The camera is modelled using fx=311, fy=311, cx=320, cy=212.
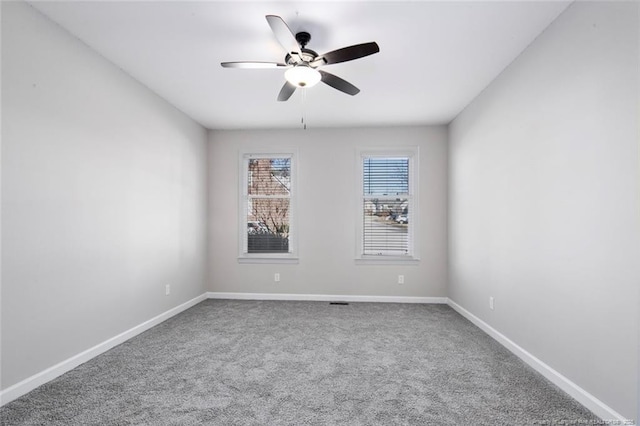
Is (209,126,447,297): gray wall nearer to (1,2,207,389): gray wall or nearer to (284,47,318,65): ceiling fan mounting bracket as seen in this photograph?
(1,2,207,389): gray wall

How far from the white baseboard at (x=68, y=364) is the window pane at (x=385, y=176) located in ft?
10.7

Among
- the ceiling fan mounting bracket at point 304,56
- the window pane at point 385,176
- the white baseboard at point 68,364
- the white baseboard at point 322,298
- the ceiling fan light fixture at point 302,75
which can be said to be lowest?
the white baseboard at point 322,298

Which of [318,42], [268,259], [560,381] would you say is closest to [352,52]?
[318,42]

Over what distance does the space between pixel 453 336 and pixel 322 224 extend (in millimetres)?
2290

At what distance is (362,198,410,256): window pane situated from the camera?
15.3ft

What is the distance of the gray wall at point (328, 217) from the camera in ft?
14.9

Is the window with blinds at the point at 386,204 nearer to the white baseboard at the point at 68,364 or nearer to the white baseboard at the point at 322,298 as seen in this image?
the white baseboard at the point at 322,298

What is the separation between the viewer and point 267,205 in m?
4.86

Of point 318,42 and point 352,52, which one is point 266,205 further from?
point 352,52

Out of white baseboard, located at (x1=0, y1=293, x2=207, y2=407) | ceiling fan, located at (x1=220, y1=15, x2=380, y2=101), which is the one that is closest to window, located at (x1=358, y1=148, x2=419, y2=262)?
ceiling fan, located at (x1=220, y1=15, x2=380, y2=101)

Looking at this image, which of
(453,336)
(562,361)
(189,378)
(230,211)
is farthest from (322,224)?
(562,361)

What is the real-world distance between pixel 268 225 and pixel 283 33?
317cm

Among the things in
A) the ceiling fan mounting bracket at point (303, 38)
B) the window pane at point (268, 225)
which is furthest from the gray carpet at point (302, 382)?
the ceiling fan mounting bracket at point (303, 38)

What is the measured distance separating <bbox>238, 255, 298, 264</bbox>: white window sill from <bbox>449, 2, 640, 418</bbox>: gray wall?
2648 mm
